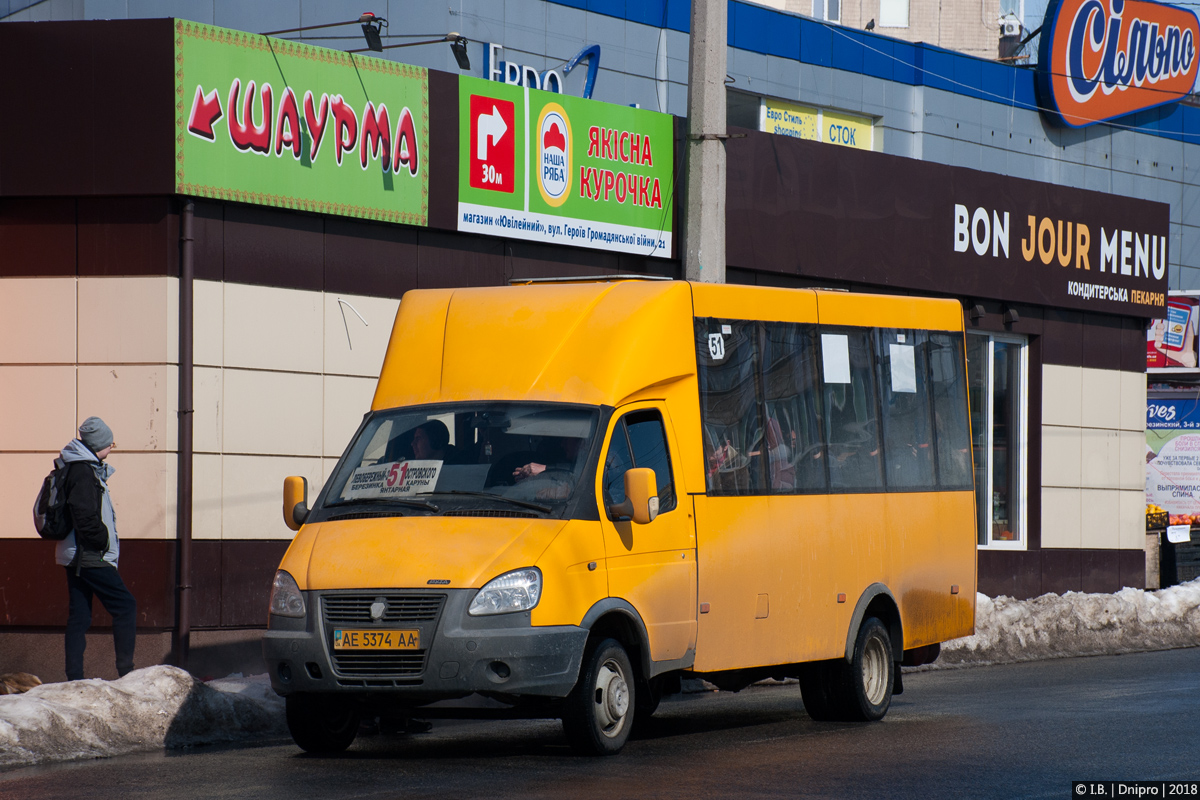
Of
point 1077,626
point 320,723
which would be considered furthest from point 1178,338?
point 320,723

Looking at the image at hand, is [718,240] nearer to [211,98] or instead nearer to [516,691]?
[211,98]

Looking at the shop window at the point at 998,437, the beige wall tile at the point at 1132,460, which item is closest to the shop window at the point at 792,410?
the shop window at the point at 998,437

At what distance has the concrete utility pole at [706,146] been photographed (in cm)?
1410

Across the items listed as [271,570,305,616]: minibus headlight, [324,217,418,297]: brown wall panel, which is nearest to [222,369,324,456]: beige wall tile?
[324,217,418,297]: brown wall panel

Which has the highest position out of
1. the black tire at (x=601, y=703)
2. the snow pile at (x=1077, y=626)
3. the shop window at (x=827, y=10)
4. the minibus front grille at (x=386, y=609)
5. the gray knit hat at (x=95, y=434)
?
the shop window at (x=827, y=10)

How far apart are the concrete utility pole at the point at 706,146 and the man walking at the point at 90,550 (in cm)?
507

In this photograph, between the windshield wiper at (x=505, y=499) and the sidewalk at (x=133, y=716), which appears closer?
the windshield wiper at (x=505, y=499)

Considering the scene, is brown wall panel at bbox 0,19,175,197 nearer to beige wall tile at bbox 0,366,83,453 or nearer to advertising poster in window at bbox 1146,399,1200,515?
beige wall tile at bbox 0,366,83,453

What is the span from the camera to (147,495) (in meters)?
13.5

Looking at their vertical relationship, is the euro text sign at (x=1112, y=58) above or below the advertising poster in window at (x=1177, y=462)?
above

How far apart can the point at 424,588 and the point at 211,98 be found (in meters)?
6.20

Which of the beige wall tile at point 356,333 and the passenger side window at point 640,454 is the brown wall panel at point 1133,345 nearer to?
the beige wall tile at point 356,333

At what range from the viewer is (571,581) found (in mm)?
9258

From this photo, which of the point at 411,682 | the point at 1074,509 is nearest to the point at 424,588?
the point at 411,682
